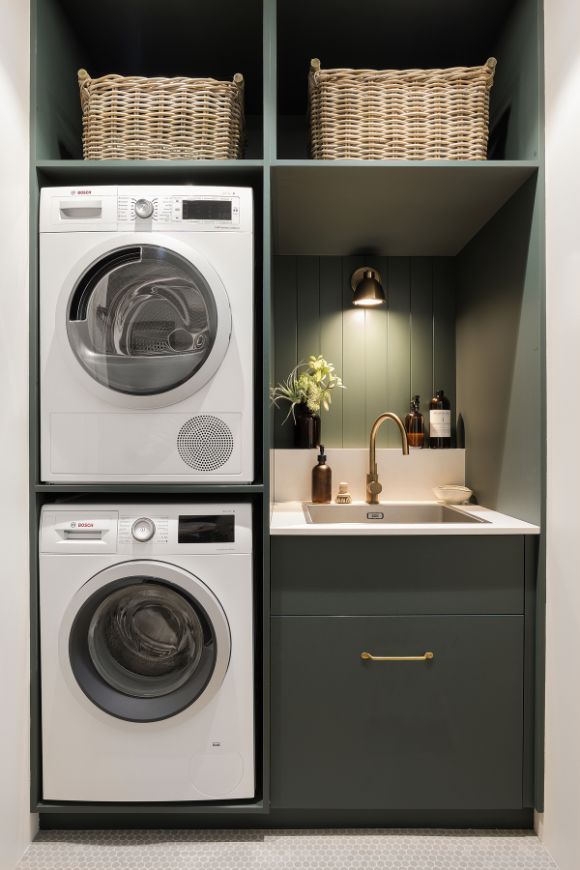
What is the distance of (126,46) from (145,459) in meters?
1.52

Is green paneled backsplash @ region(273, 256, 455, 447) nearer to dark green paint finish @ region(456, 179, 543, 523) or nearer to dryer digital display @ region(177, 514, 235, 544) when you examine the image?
dark green paint finish @ region(456, 179, 543, 523)

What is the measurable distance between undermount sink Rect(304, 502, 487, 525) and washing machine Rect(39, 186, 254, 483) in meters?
0.67

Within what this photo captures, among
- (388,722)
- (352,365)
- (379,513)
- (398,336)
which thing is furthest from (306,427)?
(388,722)

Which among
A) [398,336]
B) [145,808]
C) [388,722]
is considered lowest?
[145,808]

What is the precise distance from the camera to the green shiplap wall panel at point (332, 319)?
7.98 feet

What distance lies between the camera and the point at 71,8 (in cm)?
183

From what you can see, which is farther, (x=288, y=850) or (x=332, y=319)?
(x=332, y=319)

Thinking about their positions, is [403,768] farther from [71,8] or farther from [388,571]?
[71,8]

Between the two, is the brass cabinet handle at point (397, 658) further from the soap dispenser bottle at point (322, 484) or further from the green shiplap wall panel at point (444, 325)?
the green shiplap wall panel at point (444, 325)

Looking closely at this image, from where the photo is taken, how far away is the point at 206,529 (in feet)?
5.44

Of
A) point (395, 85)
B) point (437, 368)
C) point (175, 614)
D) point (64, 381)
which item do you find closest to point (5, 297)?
point (64, 381)

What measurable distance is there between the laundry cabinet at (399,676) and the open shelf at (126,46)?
1.56 m

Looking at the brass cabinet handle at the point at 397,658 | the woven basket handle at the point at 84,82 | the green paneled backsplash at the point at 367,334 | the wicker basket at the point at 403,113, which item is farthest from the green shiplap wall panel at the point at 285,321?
the brass cabinet handle at the point at 397,658

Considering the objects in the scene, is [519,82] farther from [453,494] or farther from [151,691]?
[151,691]
